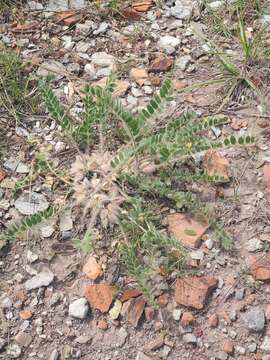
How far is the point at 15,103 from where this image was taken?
101 inches

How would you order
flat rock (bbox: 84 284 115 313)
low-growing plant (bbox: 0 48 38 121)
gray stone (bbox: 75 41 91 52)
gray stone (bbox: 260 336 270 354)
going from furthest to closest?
gray stone (bbox: 75 41 91 52) < low-growing plant (bbox: 0 48 38 121) < flat rock (bbox: 84 284 115 313) < gray stone (bbox: 260 336 270 354)

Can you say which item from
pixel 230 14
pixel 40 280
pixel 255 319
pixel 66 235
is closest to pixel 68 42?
pixel 230 14

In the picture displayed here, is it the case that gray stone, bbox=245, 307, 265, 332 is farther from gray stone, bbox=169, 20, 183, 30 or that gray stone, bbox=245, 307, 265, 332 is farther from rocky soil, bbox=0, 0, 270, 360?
gray stone, bbox=169, 20, 183, 30

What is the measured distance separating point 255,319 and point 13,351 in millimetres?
800

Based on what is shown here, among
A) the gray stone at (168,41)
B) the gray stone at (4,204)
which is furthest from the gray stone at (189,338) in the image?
the gray stone at (168,41)

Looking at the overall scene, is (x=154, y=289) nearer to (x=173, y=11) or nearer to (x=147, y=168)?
(x=147, y=168)

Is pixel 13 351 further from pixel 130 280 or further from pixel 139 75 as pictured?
pixel 139 75

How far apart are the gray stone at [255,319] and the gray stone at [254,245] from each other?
0.22 meters

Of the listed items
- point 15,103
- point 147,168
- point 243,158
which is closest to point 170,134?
point 147,168

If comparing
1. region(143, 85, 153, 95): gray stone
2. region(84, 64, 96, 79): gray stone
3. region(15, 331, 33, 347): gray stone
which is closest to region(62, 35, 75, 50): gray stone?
region(84, 64, 96, 79): gray stone

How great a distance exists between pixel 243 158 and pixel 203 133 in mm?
197

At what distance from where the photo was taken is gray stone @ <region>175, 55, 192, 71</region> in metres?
2.67

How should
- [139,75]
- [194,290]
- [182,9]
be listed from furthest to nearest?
[182,9]
[139,75]
[194,290]

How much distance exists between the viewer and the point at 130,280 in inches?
81.5
